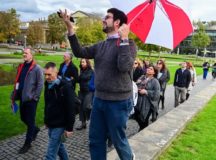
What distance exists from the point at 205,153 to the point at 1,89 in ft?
33.4

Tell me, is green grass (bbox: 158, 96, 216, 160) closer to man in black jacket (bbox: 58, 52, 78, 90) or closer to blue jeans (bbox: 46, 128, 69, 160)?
blue jeans (bbox: 46, 128, 69, 160)

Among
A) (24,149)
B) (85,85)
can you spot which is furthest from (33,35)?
(24,149)

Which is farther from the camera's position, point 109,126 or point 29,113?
point 29,113

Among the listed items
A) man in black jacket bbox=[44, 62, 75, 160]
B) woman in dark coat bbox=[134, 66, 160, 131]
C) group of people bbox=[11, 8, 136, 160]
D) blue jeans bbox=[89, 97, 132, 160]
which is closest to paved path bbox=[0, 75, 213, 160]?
woman in dark coat bbox=[134, 66, 160, 131]

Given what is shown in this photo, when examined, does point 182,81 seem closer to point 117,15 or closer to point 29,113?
point 29,113

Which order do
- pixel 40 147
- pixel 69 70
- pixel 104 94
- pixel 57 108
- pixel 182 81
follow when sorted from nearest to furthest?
pixel 104 94, pixel 57 108, pixel 40 147, pixel 69 70, pixel 182 81

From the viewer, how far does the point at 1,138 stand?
6992 mm

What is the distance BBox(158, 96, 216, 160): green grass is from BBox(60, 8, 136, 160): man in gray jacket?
6.41 ft

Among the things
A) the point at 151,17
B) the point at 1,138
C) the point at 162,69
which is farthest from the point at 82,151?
the point at 162,69

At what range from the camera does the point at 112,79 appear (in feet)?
11.8

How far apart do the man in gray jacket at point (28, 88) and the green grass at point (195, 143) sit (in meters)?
2.61

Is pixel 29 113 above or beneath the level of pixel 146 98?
beneath

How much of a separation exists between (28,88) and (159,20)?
2894 millimetres

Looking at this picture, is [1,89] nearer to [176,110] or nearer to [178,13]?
[176,110]
